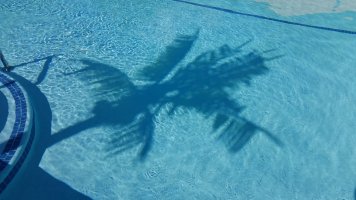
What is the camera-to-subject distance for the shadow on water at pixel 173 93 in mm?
6902

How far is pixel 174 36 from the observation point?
10.1 meters

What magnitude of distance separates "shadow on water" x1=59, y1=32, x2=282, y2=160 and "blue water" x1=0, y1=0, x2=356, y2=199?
0.03 meters

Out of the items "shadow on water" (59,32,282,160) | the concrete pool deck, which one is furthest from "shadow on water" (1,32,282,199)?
the concrete pool deck

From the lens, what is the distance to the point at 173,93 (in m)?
8.05

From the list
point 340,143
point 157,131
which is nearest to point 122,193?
point 157,131

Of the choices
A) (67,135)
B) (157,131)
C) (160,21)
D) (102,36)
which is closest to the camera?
(67,135)

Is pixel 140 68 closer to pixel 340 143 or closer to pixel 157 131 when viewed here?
pixel 157 131

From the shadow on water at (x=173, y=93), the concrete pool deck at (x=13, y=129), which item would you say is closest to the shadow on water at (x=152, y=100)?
the shadow on water at (x=173, y=93)

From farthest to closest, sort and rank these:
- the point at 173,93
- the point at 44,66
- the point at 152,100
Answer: the point at 44,66 → the point at 173,93 → the point at 152,100

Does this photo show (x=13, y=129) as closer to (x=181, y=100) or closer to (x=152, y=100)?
(x=152, y=100)

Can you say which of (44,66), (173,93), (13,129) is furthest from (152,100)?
(13,129)

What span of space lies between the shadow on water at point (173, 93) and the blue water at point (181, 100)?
32 mm

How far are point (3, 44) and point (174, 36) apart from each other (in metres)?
4.68

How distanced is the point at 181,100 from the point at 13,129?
11.7 feet
